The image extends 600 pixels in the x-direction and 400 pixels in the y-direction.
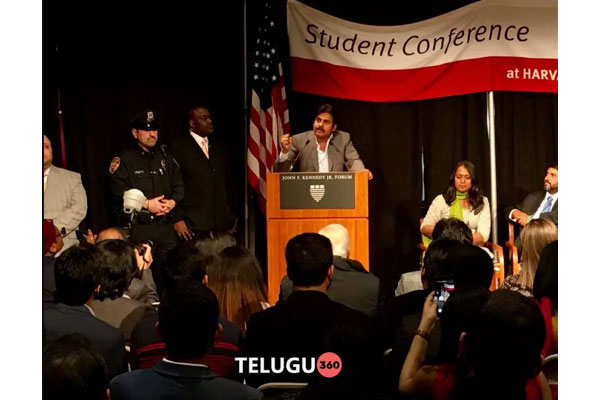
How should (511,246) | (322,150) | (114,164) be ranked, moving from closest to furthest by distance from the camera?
(114,164) → (511,246) → (322,150)

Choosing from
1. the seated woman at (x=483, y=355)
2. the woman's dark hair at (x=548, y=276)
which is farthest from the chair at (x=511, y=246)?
the seated woman at (x=483, y=355)

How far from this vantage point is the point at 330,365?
312 centimetres

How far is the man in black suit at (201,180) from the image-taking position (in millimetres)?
4938

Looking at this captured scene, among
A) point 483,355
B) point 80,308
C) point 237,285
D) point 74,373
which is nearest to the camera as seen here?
point 74,373

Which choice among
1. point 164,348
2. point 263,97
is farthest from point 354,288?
point 263,97

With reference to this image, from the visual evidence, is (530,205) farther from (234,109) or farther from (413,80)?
(234,109)

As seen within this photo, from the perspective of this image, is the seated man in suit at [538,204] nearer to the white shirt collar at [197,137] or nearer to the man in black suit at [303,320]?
the white shirt collar at [197,137]

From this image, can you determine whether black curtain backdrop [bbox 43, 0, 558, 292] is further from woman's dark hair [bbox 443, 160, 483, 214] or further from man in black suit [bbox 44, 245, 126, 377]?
man in black suit [bbox 44, 245, 126, 377]

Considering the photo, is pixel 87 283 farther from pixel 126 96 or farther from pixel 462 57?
pixel 462 57

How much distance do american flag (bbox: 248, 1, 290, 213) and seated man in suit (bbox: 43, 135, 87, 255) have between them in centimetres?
114

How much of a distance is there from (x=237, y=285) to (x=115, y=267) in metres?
0.47

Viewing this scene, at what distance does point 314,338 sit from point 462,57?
250cm

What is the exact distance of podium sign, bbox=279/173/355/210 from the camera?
4.34 m
